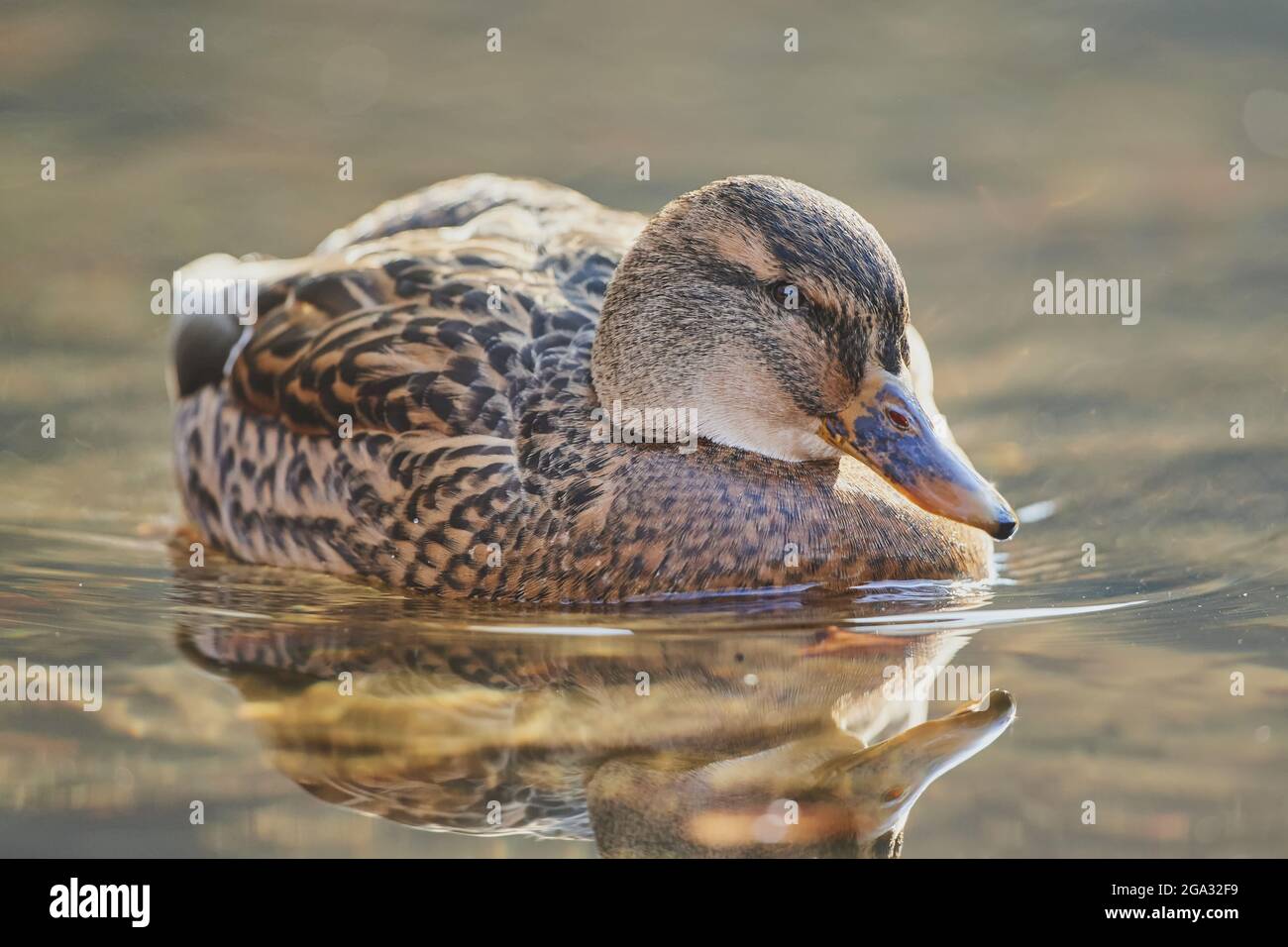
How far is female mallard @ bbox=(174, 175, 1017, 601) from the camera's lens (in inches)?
250

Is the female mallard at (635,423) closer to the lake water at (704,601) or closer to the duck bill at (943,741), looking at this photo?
the lake water at (704,601)

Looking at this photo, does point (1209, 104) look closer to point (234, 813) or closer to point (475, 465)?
point (475, 465)

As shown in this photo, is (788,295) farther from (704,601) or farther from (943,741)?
(943,741)

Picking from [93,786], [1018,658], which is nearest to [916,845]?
[1018,658]

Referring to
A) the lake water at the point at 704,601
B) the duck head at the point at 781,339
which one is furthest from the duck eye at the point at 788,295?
the lake water at the point at 704,601

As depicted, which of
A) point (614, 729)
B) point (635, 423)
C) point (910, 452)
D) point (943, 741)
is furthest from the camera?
point (635, 423)

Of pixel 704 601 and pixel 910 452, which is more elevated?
pixel 910 452

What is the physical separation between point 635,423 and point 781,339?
68cm

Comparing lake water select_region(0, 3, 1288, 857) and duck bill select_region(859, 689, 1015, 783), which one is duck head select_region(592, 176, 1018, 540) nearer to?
lake water select_region(0, 3, 1288, 857)

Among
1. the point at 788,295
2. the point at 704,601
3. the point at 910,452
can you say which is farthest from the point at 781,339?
the point at 704,601

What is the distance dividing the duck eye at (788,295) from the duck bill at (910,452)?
359 mm

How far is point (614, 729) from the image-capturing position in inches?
215

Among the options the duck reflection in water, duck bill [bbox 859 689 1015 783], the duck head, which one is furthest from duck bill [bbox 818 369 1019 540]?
duck bill [bbox 859 689 1015 783]

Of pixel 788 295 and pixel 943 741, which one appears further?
pixel 788 295
